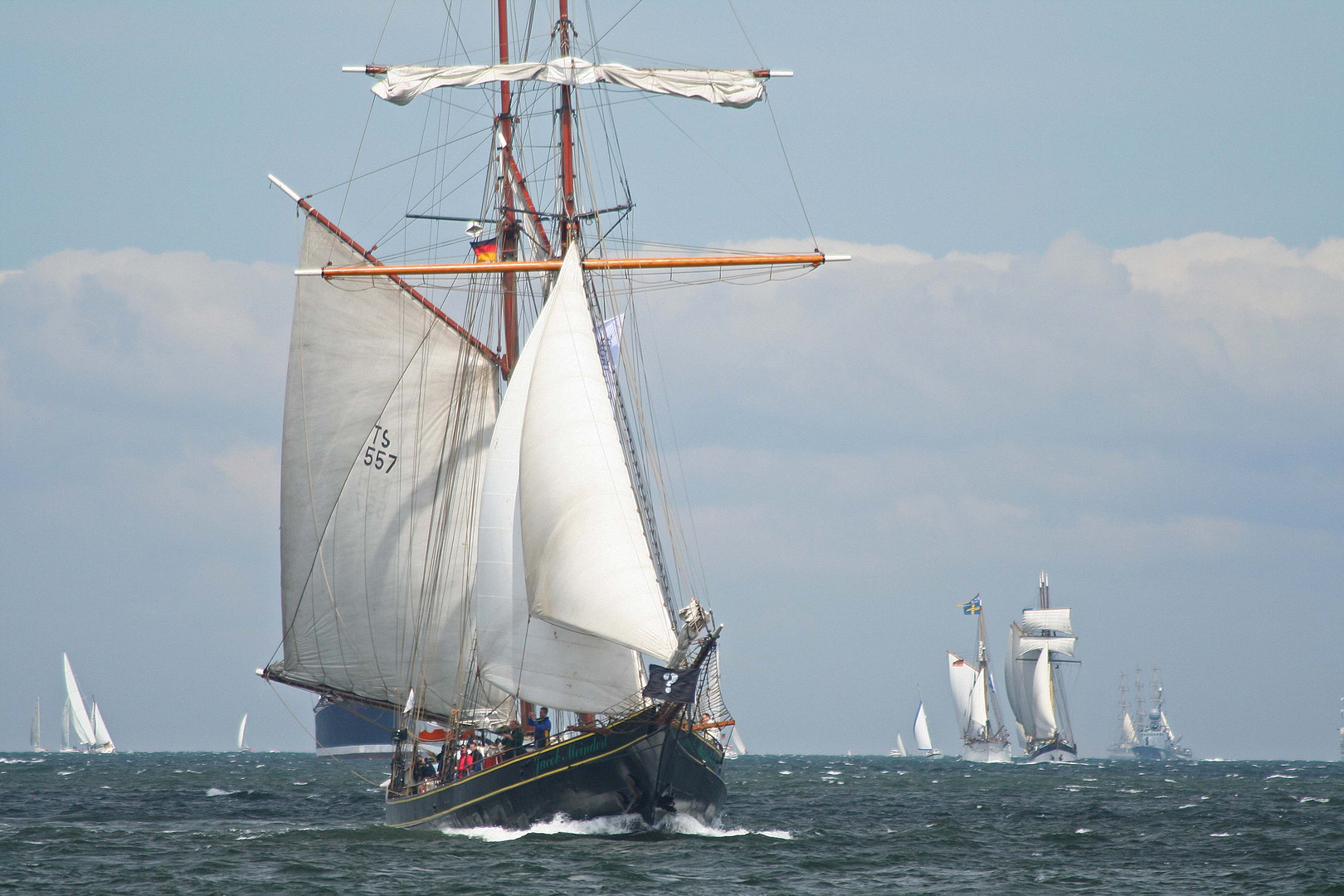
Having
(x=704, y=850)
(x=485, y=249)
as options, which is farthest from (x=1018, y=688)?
(x=704, y=850)

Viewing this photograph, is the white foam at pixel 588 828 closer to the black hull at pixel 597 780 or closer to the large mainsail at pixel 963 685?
the black hull at pixel 597 780

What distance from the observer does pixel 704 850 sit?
A: 1374 inches

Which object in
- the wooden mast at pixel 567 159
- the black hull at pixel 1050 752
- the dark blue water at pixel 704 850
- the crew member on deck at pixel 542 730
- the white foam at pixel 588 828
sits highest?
the wooden mast at pixel 567 159

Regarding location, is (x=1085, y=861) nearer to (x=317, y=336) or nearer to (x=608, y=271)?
(x=608, y=271)

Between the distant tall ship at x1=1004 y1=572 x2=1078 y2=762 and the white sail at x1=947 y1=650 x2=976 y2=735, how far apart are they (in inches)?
274

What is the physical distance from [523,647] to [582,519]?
3958mm

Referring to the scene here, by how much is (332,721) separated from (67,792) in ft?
230

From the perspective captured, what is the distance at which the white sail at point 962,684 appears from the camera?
499 ft

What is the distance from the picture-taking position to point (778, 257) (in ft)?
133

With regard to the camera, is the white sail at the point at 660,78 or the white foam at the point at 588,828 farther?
the white sail at the point at 660,78

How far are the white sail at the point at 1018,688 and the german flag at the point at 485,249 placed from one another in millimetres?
120812

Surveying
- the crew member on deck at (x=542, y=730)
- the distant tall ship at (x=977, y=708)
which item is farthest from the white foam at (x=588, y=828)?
the distant tall ship at (x=977, y=708)

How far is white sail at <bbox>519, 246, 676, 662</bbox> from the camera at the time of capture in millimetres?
32031

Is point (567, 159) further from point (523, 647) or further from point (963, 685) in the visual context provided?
point (963, 685)
